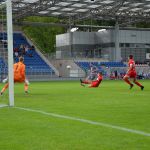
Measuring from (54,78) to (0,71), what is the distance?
25.1 feet

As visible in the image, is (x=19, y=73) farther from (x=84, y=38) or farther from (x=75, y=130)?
(x=84, y=38)

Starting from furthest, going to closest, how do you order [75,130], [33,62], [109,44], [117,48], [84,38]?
[84,38] < [109,44] < [117,48] < [33,62] < [75,130]

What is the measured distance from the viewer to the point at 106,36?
6506cm

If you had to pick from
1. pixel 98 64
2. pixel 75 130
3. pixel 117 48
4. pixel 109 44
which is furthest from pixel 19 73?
pixel 109 44

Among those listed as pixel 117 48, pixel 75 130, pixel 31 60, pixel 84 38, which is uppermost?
pixel 84 38

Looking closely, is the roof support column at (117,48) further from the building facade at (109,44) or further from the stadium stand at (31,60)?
the stadium stand at (31,60)

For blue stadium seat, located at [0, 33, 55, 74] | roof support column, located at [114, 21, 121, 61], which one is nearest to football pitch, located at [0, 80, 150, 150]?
blue stadium seat, located at [0, 33, 55, 74]

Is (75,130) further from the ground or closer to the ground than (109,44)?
closer to the ground

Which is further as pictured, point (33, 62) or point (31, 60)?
point (31, 60)

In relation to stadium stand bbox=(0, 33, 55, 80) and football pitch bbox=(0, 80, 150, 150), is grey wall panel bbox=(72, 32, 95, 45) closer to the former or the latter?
stadium stand bbox=(0, 33, 55, 80)

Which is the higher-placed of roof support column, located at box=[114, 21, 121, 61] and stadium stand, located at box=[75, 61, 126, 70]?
roof support column, located at box=[114, 21, 121, 61]

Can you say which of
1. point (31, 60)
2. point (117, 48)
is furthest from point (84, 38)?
point (31, 60)

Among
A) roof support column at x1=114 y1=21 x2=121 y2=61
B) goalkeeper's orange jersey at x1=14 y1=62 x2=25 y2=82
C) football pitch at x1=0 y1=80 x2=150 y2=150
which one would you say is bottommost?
football pitch at x1=0 y1=80 x2=150 y2=150

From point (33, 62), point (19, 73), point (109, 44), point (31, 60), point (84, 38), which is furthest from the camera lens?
point (84, 38)
